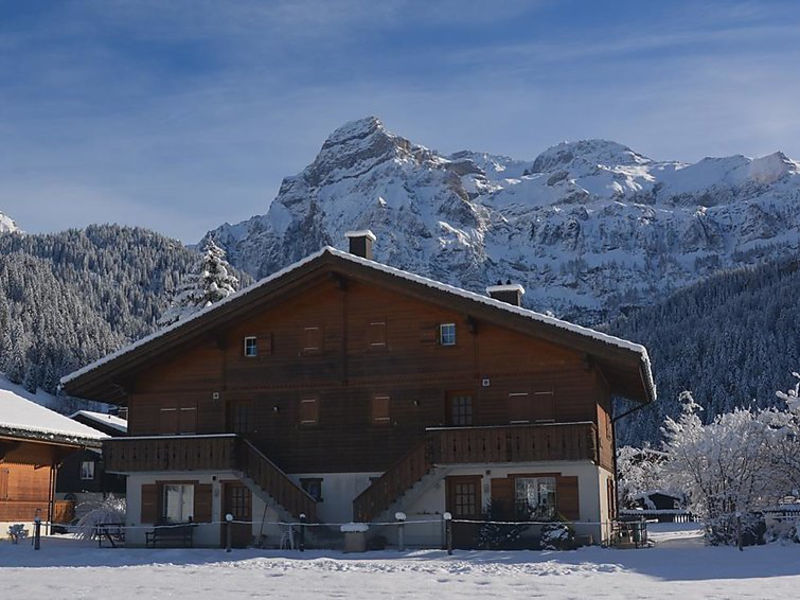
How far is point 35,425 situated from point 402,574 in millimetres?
20701

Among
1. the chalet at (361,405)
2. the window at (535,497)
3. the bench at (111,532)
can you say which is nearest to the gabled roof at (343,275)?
the chalet at (361,405)

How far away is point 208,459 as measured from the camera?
3553 centimetres

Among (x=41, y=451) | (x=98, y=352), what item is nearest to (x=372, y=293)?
(x=41, y=451)

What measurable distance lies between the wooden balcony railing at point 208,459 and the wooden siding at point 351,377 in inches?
60.9

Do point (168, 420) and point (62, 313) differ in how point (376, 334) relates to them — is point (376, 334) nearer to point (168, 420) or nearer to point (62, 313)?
point (168, 420)

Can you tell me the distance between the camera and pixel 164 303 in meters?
188

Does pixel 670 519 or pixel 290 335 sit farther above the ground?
pixel 290 335

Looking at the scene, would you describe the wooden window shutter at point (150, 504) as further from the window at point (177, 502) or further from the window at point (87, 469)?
the window at point (87, 469)

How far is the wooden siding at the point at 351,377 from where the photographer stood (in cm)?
3488

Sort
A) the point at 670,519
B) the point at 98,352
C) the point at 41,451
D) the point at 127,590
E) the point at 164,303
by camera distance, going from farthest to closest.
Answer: the point at 164,303, the point at 98,352, the point at 670,519, the point at 41,451, the point at 127,590

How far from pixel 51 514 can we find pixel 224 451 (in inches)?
447

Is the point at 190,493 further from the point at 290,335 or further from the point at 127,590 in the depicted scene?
the point at 127,590

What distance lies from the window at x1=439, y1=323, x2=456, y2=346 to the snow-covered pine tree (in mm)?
24416

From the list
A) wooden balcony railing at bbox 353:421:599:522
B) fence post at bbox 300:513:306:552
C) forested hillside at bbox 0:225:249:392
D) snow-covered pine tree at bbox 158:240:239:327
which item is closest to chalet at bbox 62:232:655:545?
wooden balcony railing at bbox 353:421:599:522
